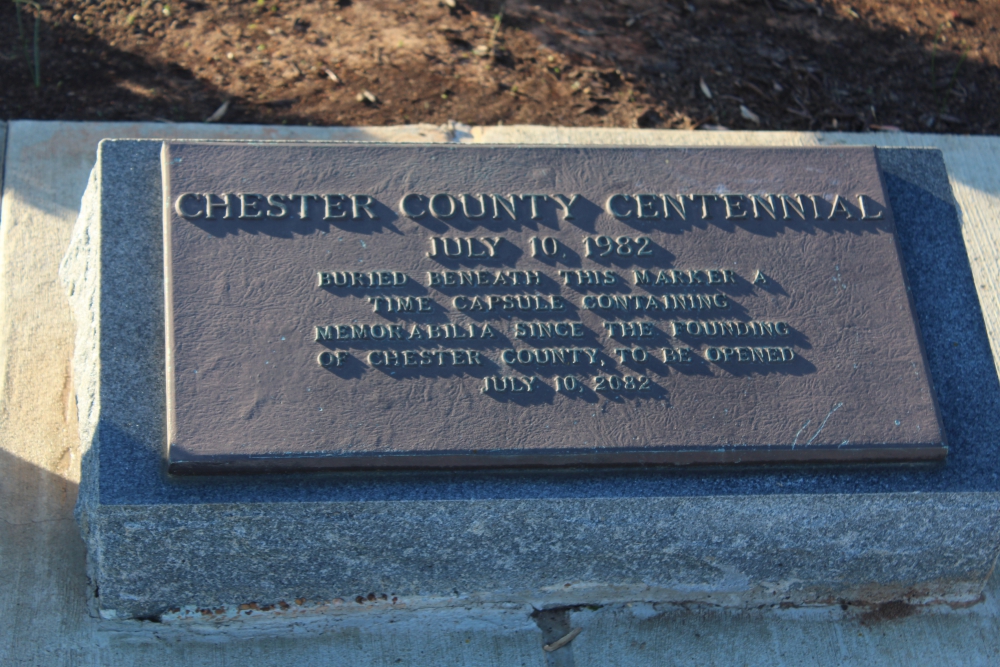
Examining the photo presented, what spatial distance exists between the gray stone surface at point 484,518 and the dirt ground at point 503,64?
5.47ft

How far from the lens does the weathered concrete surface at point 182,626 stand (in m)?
2.96

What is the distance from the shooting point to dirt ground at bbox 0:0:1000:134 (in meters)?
4.66

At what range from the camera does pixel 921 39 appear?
554 cm

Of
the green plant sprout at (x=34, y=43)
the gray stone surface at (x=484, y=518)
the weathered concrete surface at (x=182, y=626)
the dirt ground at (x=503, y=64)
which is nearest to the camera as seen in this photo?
the gray stone surface at (x=484, y=518)

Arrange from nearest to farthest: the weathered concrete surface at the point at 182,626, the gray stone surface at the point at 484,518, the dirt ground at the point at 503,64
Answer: the gray stone surface at the point at 484,518
the weathered concrete surface at the point at 182,626
the dirt ground at the point at 503,64

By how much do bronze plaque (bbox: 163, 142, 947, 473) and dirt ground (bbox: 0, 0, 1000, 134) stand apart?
5.16 feet

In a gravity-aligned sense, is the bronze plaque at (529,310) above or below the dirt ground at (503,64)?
below

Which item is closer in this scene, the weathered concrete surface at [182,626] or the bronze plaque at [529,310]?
the bronze plaque at [529,310]

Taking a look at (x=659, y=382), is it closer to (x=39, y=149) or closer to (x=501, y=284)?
(x=501, y=284)

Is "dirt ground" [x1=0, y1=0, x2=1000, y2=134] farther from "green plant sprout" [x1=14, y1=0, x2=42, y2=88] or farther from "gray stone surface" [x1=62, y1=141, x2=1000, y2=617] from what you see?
"gray stone surface" [x1=62, y1=141, x2=1000, y2=617]

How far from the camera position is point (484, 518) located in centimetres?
283

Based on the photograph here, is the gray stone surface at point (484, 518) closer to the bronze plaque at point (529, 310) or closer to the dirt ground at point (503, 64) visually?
the bronze plaque at point (529, 310)

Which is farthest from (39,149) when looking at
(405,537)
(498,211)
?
(405,537)

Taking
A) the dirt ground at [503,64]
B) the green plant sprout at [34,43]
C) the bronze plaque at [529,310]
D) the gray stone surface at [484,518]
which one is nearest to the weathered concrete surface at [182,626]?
the gray stone surface at [484,518]
